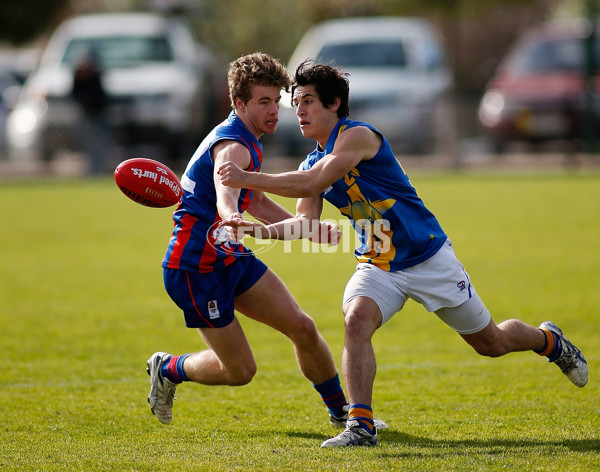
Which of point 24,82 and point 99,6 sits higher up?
point 99,6

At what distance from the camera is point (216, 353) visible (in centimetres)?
532

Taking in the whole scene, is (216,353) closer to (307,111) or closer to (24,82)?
(307,111)

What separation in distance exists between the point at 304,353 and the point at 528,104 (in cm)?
1465

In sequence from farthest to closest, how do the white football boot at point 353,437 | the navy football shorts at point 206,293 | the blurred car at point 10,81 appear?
the blurred car at point 10,81
the navy football shorts at point 206,293
the white football boot at point 353,437

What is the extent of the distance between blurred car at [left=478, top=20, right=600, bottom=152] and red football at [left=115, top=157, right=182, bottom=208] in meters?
14.9

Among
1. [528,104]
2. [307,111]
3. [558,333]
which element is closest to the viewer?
[307,111]

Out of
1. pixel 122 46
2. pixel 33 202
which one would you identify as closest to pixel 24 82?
pixel 122 46

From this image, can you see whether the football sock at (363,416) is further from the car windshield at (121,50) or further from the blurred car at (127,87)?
the car windshield at (121,50)

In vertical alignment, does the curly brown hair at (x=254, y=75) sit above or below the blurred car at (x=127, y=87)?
below

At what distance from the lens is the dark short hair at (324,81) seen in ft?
16.7

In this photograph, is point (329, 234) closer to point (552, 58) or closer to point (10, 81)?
point (552, 58)

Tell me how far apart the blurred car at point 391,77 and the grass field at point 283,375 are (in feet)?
18.8

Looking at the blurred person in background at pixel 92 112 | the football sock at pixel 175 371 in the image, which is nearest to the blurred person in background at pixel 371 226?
the football sock at pixel 175 371

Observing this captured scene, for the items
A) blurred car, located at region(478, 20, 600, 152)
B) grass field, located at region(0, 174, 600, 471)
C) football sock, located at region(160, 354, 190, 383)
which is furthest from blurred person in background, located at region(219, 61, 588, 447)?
blurred car, located at region(478, 20, 600, 152)
